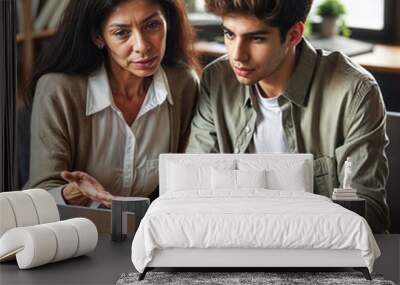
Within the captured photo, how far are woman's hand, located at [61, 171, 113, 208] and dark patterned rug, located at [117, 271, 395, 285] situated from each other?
151 cm

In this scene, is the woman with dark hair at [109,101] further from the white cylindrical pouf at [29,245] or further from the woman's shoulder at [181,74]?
the white cylindrical pouf at [29,245]

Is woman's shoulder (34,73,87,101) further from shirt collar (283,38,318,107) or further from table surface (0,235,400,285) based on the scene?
shirt collar (283,38,318,107)

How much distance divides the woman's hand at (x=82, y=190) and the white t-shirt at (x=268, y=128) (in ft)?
4.07

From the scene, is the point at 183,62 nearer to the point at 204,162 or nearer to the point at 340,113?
the point at 204,162

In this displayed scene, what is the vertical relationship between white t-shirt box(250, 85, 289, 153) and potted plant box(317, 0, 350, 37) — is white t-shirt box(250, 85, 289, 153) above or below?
below

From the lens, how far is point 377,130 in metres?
6.90

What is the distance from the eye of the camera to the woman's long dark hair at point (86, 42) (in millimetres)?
7090

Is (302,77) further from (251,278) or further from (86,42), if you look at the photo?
(251,278)

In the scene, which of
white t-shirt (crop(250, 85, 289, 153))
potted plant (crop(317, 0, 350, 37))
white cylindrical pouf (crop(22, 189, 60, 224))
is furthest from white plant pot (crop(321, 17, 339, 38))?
white cylindrical pouf (crop(22, 189, 60, 224))

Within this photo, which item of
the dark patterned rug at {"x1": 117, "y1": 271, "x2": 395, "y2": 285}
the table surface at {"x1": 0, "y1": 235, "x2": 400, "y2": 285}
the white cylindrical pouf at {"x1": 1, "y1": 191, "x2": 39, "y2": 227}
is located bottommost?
the table surface at {"x1": 0, "y1": 235, "x2": 400, "y2": 285}

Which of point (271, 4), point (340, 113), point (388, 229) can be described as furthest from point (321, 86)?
point (388, 229)

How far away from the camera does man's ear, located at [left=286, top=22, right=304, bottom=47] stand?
23.0 ft

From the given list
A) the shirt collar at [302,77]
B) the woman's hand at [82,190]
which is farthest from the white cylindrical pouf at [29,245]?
the shirt collar at [302,77]

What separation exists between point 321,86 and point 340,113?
26 centimetres
